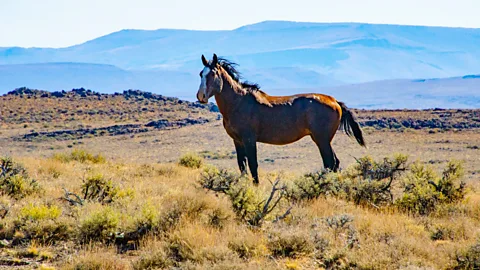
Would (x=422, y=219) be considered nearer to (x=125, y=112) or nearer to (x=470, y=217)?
(x=470, y=217)

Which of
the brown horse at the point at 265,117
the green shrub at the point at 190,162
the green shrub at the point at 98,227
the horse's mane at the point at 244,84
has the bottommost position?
the green shrub at the point at 190,162

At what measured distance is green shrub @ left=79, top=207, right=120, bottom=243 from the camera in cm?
714

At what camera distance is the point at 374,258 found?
6203 mm

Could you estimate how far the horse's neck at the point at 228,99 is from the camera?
11.4m

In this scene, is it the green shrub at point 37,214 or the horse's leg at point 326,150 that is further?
the horse's leg at point 326,150

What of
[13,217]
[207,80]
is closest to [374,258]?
[13,217]

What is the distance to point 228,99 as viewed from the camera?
37.4 ft

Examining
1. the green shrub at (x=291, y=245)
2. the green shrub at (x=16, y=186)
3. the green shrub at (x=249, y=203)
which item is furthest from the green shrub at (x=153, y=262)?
the green shrub at (x=16, y=186)

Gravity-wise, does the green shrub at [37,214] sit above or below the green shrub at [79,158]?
above

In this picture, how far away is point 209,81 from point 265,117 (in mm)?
1346

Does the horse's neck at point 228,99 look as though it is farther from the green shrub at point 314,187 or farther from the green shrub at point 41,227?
the green shrub at point 41,227

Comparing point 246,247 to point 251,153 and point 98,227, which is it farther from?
point 251,153

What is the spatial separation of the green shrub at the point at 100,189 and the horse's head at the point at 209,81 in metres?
2.27

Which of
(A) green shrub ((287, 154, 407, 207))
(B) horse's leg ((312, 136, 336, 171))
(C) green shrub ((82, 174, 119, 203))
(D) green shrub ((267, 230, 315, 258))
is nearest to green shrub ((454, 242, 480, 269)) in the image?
(D) green shrub ((267, 230, 315, 258))
